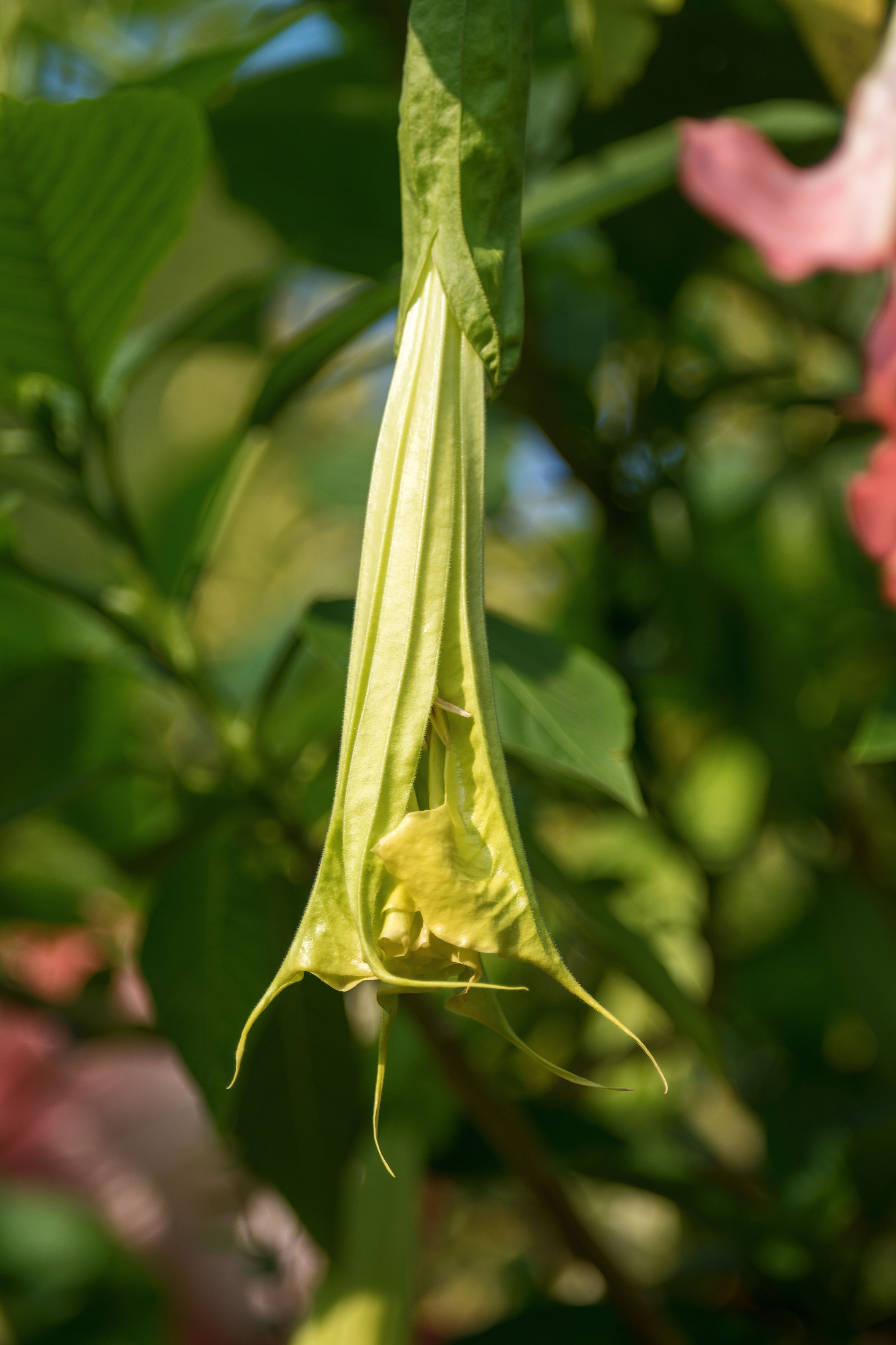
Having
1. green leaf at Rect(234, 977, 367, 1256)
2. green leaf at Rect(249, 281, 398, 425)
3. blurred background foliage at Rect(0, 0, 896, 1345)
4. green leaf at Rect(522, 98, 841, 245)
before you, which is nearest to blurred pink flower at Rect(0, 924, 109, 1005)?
blurred background foliage at Rect(0, 0, 896, 1345)

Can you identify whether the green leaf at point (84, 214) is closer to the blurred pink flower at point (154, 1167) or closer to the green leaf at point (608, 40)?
the green leaf at point (608, 40)

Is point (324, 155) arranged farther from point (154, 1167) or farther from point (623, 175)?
point (154, 1167)

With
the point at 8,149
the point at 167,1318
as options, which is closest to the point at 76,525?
the point at 167,1318

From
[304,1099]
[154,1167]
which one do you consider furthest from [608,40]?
[154,1167]

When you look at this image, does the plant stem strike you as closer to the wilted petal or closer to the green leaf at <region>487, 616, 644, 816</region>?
the green leaf at <region>487, 616, 644, 816</region>

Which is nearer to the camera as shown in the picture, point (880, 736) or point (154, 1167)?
point (880, 736)

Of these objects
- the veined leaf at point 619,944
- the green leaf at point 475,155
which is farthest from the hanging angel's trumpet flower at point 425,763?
the veined leaf at point 619,944
